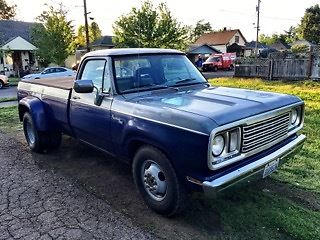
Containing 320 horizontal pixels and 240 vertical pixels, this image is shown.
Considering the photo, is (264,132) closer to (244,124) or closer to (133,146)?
(244,124)

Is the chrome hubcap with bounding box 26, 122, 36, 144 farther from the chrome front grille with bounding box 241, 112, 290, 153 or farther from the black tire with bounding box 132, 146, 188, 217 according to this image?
the chrome front grille with bounding box 241, 112, 290, 153

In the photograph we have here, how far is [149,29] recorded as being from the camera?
32469mm

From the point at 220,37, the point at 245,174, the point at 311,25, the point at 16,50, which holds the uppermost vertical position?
the point at 311,25

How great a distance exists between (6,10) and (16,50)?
3265 centimetres

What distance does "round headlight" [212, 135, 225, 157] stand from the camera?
3.08m

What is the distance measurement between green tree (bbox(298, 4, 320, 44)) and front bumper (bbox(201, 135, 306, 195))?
69370 mm

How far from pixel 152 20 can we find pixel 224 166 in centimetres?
3132

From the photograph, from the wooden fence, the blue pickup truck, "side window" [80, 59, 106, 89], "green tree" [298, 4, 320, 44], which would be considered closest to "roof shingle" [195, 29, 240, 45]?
"green tree" [298, 4, 320, 44]

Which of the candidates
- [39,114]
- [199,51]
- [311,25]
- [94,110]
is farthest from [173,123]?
[311,25]

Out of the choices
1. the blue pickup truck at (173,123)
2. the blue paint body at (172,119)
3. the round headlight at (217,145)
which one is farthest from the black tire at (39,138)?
the round headlight at (217,145)

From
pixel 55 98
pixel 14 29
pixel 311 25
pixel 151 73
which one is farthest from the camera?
pixel 311 25

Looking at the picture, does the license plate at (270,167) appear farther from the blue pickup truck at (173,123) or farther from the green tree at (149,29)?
the green tree at (149,29)

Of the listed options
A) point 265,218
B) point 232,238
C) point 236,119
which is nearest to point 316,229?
point 265,218

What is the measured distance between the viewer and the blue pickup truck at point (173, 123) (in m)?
3.11
